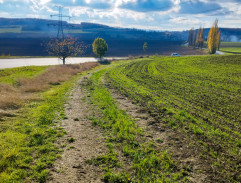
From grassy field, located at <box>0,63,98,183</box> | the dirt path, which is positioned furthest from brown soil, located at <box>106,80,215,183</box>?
grassy field, located at <box>0,63,98,183</box>

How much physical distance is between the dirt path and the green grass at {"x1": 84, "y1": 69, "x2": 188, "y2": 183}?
0.40 m

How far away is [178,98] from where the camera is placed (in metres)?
16.8

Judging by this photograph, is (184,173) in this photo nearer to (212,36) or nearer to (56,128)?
(56,128)

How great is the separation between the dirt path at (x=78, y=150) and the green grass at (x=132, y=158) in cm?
40

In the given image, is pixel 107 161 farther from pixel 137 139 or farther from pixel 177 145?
pixel 177 145

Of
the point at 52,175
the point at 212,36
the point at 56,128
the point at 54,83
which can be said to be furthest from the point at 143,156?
the point at 212,36

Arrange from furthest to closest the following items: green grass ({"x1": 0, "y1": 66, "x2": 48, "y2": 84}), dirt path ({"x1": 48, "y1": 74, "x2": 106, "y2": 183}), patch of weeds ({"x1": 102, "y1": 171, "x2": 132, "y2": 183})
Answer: green grass ({"x1": 0, "y1": 66, "x2": 48, "y2": 84}), dirt path ({"x1": 48, "y1": 74, "x2": 106, "y2": 183}), patch of weeds ({"x1": 102, "y1": 171, "x2": 132, "y2": 183})

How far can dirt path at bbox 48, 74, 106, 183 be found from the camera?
6.63 m

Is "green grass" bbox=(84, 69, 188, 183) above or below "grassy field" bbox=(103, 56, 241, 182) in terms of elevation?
below

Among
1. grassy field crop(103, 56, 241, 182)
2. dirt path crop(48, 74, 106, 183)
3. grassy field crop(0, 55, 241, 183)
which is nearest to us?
dirt path crop(48, 74, 106, 183)

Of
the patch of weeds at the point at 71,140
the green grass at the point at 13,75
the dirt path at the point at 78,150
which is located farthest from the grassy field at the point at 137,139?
the green grass at the point at 13,75

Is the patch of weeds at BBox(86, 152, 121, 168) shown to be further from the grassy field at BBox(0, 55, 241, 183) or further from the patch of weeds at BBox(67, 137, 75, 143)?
the patch of weeds at BBox(67, 137, 75, 143)

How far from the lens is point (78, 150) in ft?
27.8

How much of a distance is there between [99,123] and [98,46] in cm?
6324
